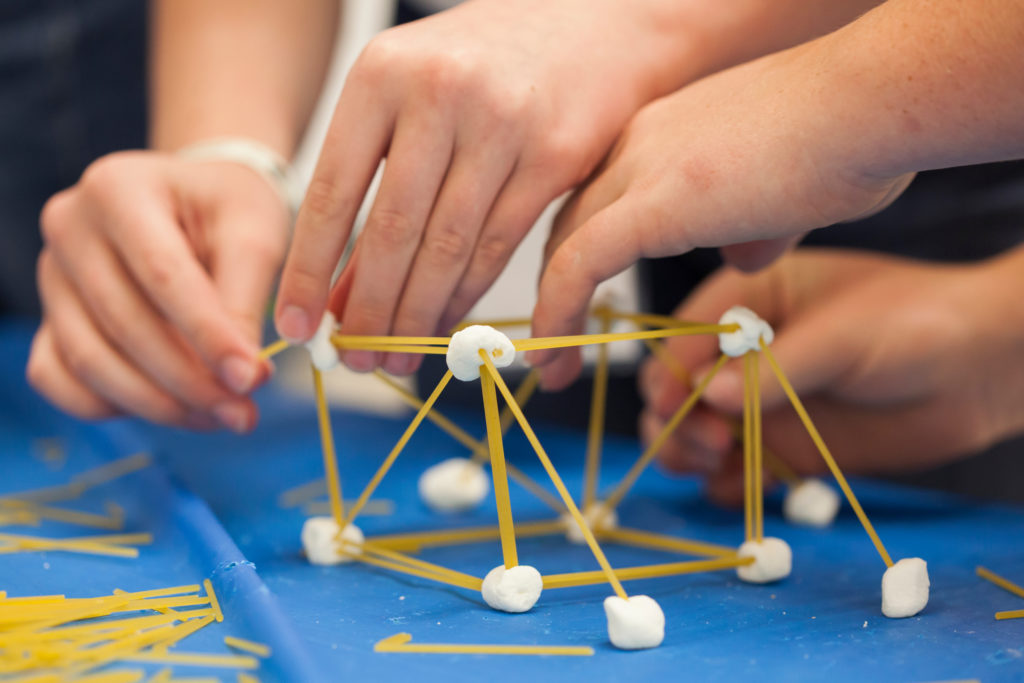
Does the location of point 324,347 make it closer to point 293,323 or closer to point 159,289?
point 293,323

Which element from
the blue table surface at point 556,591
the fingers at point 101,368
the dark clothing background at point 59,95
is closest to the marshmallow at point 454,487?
the blue table surface at point 556,591

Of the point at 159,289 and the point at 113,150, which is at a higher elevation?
the point at 113,150

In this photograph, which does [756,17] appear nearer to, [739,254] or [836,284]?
[739,254]

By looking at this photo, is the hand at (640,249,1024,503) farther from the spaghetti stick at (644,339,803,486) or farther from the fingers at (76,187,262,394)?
the fingers at (76,187,262,394)

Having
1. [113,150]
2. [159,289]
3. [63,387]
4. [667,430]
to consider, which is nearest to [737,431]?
[667,430]

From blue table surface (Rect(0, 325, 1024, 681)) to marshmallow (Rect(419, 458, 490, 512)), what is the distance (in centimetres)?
1

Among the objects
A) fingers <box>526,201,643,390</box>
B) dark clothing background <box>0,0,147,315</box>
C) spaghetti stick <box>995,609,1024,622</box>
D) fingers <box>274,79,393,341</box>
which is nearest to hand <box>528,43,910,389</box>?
fingers <box>526,201,643,390</box>

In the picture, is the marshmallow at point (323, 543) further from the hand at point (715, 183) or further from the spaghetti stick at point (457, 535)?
the hand at point (715, 183)

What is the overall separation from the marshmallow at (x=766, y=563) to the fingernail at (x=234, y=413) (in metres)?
0.44

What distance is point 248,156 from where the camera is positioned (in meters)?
0.90

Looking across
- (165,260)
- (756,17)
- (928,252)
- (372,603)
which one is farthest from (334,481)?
(928,252)

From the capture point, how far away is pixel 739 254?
633 mm

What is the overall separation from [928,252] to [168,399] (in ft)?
3.02

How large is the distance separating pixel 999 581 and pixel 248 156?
2.56 ft
